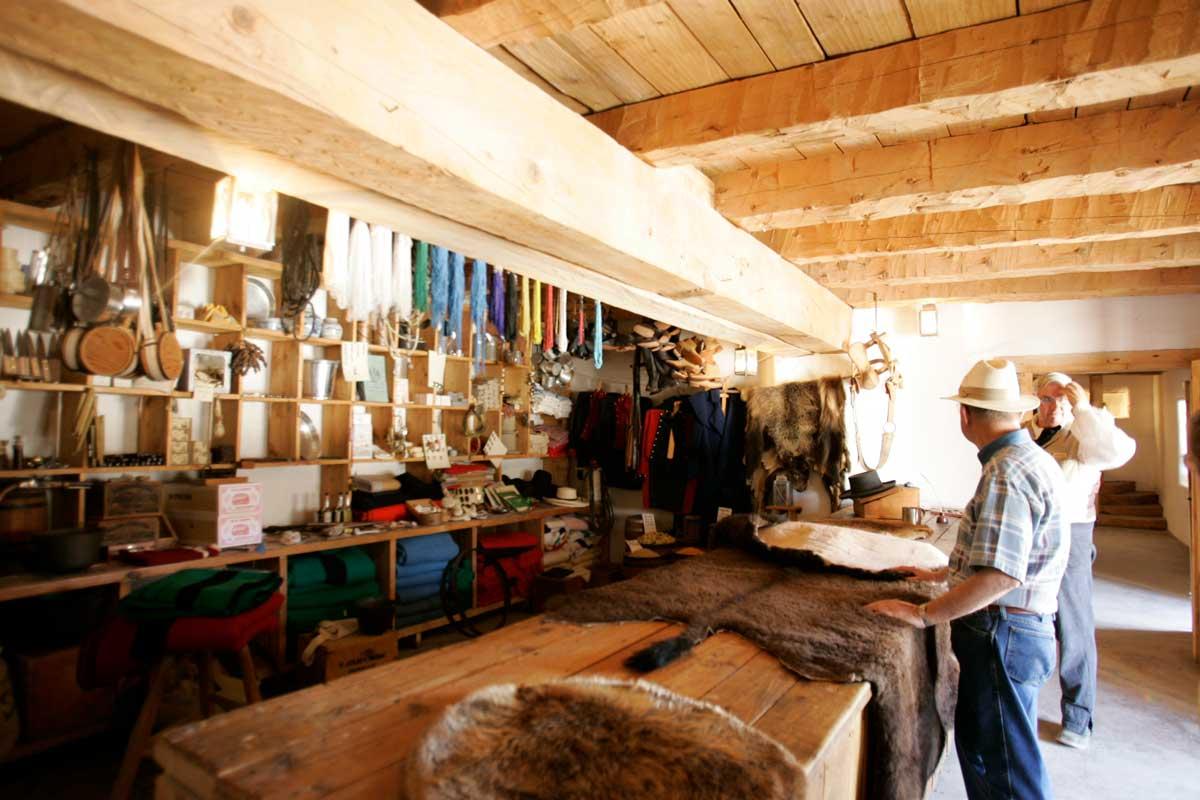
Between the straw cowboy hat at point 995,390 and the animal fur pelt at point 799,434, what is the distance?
2949mm

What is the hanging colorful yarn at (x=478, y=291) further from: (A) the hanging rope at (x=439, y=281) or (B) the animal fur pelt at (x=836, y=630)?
(B) the animal fur pelt at (x=836, y=630)

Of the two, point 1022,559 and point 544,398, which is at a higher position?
point 544,398

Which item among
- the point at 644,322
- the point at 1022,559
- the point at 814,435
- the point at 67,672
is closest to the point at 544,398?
the point at 644,322

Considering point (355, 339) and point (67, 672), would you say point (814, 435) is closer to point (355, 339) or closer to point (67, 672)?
point (355, 339)

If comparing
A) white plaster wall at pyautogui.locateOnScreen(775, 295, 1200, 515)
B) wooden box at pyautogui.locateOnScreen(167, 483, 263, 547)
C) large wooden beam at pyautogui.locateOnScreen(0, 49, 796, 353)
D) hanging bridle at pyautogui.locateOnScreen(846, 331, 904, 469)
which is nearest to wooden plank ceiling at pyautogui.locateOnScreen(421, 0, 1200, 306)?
large wooden beam at pyautogui.locateOnScreen(0, 49, 796, 353)

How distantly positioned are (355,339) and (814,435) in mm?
3711

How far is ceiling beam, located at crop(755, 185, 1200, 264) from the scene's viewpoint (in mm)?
2936

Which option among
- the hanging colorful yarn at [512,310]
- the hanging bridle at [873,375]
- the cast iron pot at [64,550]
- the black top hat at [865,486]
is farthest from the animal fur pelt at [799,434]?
the cast iron pot at [64,550]

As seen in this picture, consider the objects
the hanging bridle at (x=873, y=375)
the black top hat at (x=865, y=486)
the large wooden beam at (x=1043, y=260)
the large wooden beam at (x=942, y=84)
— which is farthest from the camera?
the hanging bridle at (x=873, y=375)

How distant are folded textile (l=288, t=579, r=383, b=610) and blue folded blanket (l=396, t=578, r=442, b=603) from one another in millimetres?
173

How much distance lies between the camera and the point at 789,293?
139 inches

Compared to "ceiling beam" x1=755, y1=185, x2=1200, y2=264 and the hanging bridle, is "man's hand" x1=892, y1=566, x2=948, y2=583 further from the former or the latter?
the hanging bridle

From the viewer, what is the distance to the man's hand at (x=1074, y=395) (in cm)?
347

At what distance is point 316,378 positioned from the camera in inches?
185
